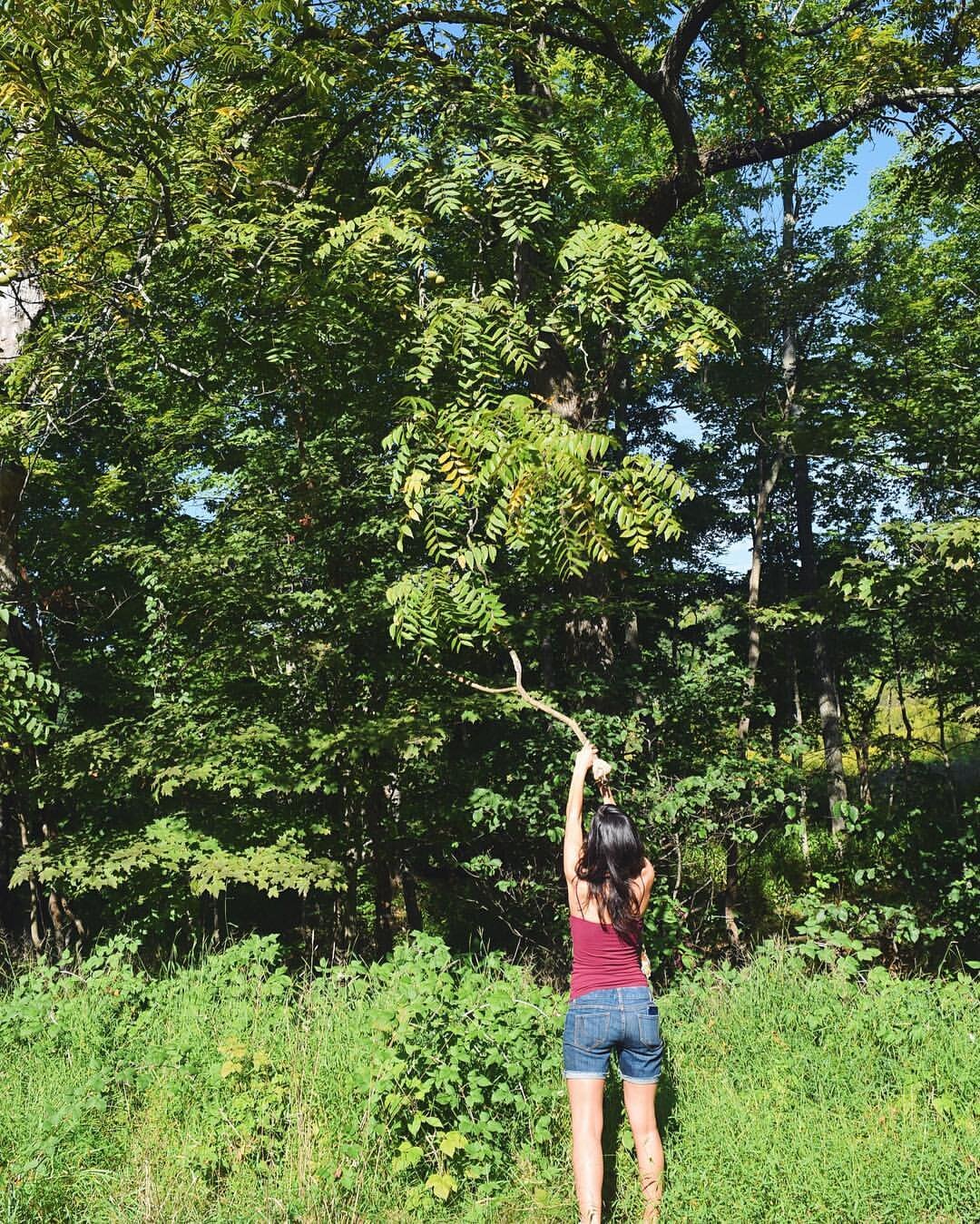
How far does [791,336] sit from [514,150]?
36.5ft

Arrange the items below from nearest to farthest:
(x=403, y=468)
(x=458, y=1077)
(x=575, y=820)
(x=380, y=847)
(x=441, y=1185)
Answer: (x=441, y=1185), (x=458, y=1077), (x=575, y=820), (x=403, y=468), (x=380, y=847)

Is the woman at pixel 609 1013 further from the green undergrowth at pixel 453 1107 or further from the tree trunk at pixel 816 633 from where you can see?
the tree trunk at pixel 816 633

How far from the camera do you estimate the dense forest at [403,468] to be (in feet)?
19.3

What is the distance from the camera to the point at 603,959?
11.1ft

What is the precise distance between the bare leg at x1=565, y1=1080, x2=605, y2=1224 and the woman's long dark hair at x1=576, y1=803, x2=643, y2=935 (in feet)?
1.92

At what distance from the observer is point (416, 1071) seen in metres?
3.62

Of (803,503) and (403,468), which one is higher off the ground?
(803,503)

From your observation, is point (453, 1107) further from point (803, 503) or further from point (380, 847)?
point (803, 503)

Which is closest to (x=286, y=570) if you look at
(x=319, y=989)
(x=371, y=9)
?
(x=319, y=989)

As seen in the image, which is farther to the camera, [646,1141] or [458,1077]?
[458,1077]

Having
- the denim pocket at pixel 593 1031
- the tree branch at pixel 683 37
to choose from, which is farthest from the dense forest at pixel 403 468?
the denim pocket at pixel 593 1031

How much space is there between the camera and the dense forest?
19.3 ft

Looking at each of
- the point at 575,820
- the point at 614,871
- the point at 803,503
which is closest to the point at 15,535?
the point at 575,820

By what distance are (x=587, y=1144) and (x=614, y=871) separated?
0.98m
